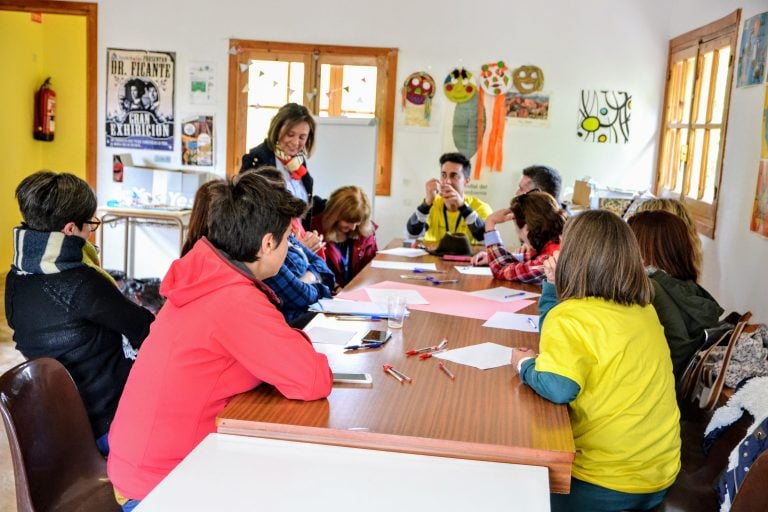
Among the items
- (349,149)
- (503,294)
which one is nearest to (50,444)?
(503,294)

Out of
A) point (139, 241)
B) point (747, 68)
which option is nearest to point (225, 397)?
point (747, 68)

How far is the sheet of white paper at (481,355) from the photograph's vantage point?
6.73 feet

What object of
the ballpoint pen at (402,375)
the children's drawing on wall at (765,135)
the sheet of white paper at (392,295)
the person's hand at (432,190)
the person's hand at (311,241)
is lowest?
the sheet of white paper at (392,295)

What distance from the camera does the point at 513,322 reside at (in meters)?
2.60

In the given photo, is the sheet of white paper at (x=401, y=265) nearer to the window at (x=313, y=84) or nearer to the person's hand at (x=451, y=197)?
the person's hand at (x=451, y=197)

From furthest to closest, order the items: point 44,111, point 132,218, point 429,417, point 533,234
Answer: point 44,111
point 132,218
point 533,234
point 429,417

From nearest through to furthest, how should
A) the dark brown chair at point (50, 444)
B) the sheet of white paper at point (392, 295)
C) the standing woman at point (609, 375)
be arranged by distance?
the dark brown chair at point (50, 444)
the standing woman at point (609, 375)
the sheet of white paper at point (392, 295)

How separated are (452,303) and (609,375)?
1161 millimetres

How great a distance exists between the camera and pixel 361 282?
3275 mm

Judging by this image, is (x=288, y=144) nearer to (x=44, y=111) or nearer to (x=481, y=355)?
(x=481, y=355)

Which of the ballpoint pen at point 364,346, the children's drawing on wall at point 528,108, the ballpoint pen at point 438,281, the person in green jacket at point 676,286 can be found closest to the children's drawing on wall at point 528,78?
the children's drawing on wall at point 528,108

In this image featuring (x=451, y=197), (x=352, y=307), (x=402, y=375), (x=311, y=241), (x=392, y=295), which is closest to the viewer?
(x=402, y=375)

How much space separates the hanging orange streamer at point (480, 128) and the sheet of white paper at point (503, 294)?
2.67 metres

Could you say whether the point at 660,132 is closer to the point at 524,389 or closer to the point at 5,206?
the point at 524,389
